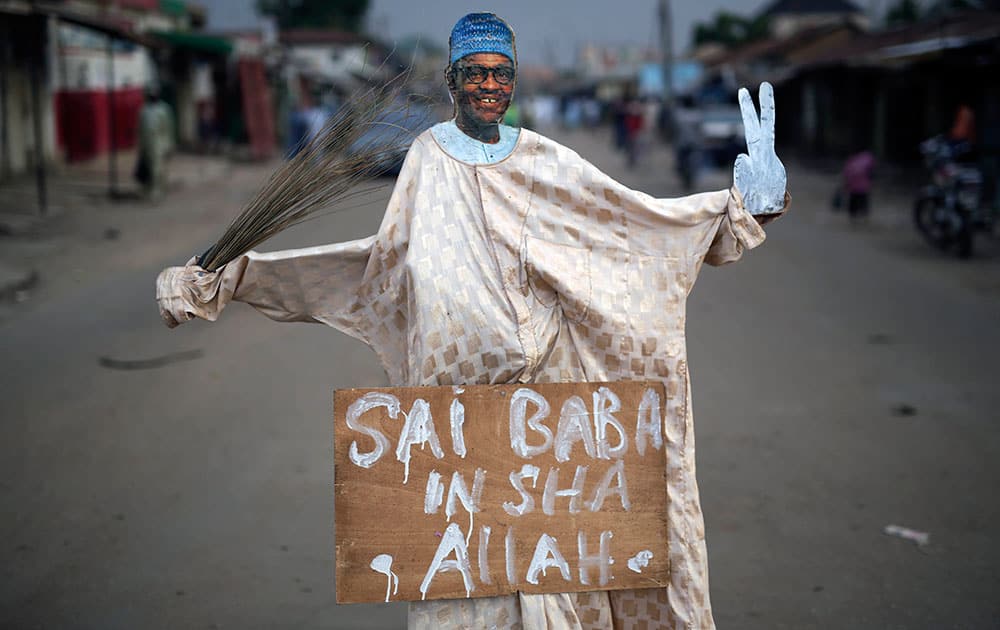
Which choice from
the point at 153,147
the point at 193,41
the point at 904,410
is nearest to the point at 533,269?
the point at 904,410

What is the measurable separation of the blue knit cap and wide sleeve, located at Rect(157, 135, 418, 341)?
0.28 m

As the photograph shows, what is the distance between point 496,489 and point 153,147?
15.5 metres

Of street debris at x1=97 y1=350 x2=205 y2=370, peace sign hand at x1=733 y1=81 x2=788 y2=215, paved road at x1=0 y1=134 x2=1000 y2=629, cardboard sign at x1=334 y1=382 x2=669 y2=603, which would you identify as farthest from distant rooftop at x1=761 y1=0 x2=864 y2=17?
cardboard sign at x1=334 y1=382 x2=669 y2=603

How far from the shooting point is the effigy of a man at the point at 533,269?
8.56 feet

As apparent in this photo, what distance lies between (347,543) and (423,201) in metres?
0.81

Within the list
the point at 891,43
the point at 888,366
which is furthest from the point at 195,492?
the point at 891,43

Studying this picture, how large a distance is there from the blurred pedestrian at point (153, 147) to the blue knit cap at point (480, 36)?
48.9ft

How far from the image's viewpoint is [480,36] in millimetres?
2617

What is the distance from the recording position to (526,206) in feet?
8.70

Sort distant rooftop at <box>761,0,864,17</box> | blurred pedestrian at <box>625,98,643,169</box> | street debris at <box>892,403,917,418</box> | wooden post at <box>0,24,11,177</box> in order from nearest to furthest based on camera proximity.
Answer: street debris at <box>892,403,917,418</box> < wooden post at <box>0,24,11,177</box> < blurred pedestrian at <box>625,98,643,169</box> < distant rooftop at <box>761,0,864,17</box>

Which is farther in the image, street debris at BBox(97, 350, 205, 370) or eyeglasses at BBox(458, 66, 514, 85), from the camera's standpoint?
street debris at BBox(97, 350, 205, 370)

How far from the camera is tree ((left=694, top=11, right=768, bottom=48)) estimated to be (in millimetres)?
58656

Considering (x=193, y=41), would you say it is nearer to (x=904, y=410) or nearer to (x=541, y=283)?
(x=904, y=410)

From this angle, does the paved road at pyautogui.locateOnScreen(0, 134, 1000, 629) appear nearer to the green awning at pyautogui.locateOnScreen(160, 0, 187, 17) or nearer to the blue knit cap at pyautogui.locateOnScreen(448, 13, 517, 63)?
the blue knit cap at pyautogui.locateOnScreen(448, 13, 517, 63)
